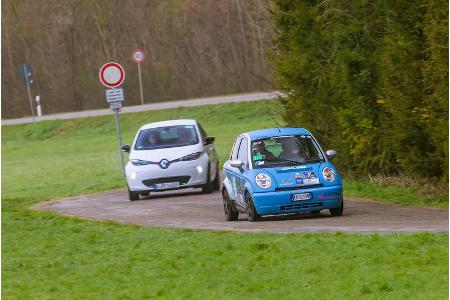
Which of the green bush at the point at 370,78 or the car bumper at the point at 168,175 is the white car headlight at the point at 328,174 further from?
the car bumper at the point at 168,175

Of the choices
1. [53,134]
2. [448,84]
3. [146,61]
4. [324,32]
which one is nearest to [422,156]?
[448,84]

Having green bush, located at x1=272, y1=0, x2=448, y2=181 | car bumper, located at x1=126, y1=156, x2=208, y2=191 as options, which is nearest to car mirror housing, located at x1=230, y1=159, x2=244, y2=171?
green bush, located at x1=272, y1=0, x2=448, y2=181

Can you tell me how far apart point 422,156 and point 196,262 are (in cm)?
787

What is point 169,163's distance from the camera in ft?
89.4

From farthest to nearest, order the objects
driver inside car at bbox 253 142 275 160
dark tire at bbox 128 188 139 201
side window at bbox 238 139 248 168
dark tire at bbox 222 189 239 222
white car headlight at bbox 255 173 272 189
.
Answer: dark tire at bbox 128 188 139 201, dark tire at bbox 222 189 239 222, side window at bbox 238 139 248 168, driver inside car at bbox 253 142 275 160, white car headlight at bbox 255 173 272 189

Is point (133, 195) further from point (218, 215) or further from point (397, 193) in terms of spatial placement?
point (397, 193)

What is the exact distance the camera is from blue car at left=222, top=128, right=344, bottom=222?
1972 cm

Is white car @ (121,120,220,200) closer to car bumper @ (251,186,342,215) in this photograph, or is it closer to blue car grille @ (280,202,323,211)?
car bumper @ (251,186,342,215)

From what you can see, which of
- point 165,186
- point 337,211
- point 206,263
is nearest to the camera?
point 206,263

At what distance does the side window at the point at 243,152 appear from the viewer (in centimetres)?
2074

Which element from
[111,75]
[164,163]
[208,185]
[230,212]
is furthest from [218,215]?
[111,75]

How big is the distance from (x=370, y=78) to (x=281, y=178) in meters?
5.04

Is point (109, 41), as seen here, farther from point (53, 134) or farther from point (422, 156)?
point (422, 156)

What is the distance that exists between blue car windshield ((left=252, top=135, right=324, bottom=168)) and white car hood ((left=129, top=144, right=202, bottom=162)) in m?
6.64
